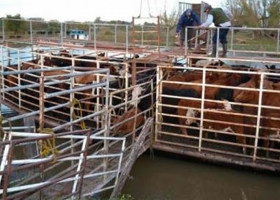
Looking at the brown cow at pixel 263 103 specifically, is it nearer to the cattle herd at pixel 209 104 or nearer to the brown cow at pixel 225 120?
the cattle herd at pixel 209 104

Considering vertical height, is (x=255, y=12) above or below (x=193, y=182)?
above

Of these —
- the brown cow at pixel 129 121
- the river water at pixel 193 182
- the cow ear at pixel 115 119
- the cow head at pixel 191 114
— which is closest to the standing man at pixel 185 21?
the cow head at pixel 191 114

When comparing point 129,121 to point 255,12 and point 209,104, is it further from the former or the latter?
point 255,12

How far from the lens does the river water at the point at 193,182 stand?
298 inches

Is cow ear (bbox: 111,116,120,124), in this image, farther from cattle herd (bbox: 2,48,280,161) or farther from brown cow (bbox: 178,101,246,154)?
brown cow (bbox: 178,101,246,154)

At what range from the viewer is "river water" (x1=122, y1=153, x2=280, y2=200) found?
7.57m

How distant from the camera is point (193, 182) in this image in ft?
26.7

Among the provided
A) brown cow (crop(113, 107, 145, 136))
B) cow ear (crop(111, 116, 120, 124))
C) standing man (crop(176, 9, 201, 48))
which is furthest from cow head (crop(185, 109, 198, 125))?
standing man (crop(176, 9, 201, 48))

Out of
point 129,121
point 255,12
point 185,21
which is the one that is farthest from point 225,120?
point 255,12

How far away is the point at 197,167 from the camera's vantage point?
8.66m

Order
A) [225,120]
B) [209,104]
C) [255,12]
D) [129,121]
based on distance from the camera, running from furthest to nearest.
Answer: [255,12] → [209,104] → [225,120] → [129,121]

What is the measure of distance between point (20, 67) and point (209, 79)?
6.45m

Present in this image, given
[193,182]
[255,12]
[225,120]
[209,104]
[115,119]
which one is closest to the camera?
[193,182]

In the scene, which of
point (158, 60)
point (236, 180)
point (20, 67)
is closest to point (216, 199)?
point (236, 180)
